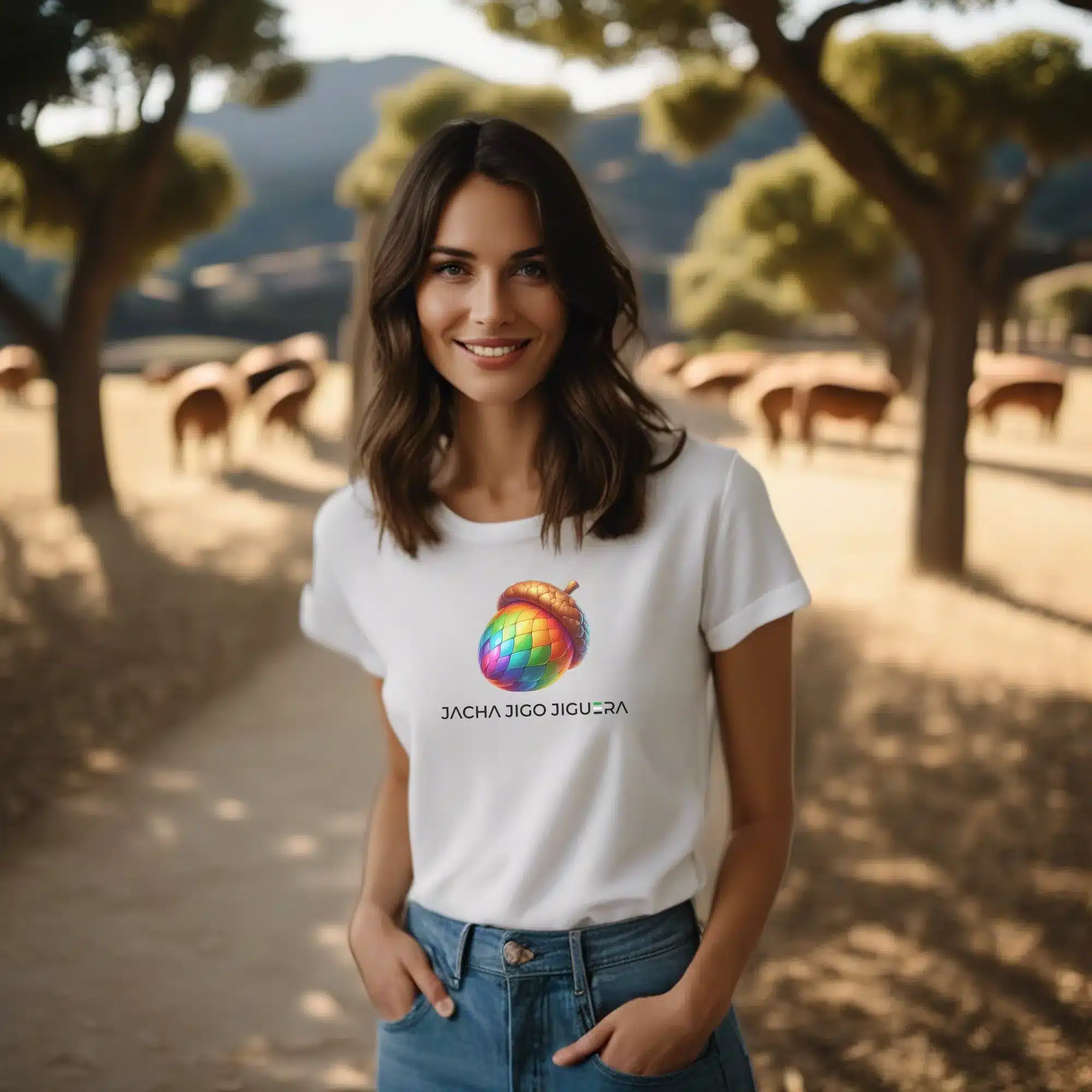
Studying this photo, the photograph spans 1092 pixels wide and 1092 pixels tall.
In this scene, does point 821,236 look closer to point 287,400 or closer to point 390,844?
point 287,400

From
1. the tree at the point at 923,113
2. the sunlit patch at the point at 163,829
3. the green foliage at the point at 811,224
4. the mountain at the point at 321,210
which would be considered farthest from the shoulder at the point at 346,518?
the mountain at the point at 321,210

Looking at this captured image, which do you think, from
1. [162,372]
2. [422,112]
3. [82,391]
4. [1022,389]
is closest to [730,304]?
[422,112]

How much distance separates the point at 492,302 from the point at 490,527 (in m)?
0.26

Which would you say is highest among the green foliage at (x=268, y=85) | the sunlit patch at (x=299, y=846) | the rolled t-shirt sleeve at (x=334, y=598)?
the green foliage at (x=268, y=85)

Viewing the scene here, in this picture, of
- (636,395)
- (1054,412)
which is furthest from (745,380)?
(636,395)

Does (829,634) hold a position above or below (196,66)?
below

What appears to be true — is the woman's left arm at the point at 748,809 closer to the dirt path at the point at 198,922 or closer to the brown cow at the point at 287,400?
the dirt path at the point at 198,922

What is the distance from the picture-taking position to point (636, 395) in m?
1.44

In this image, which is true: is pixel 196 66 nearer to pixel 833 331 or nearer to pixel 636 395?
pixel 636 395

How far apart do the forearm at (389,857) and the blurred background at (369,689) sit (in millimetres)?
439

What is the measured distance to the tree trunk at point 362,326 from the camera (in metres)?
1.52

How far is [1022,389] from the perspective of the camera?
35.7 feet

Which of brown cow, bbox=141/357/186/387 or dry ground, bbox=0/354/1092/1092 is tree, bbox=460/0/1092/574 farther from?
brown cow, bbox=141/357/186/387

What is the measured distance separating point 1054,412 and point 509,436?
10790 mm
